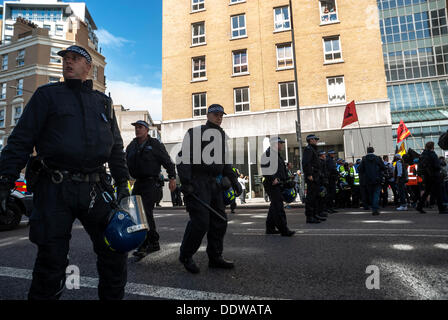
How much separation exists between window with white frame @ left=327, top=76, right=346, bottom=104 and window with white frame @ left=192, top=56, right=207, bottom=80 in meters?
8.87

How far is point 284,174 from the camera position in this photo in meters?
5.82

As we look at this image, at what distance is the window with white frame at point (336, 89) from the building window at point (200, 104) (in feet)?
28.0

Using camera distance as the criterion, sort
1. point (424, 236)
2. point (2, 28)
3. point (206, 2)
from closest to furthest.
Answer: point (424, 236)
point (206, 2)
point (2, 28)

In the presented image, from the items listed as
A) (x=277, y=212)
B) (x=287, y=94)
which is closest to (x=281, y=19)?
(x=287, y=94)

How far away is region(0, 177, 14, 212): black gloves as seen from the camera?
1794 mm

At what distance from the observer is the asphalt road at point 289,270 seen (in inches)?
101

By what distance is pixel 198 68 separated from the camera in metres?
21.7

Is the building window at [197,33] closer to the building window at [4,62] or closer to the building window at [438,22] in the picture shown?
the building window at [4,62]

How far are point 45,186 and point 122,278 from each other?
0.83 m

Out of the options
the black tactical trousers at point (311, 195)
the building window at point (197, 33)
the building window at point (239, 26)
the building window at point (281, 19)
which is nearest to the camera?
the black tactical trousers at point (311, 195)

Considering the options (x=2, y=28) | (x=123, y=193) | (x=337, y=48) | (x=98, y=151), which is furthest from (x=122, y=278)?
(x=2, y=28)

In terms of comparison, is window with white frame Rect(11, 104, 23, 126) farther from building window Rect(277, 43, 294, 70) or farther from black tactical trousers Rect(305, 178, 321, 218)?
black tactical trousers Rect(305, 178, 321, 218)

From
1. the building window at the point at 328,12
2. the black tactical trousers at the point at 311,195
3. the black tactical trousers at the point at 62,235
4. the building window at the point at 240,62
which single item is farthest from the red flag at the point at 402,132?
the black tactical trousers at the point at 62,235
